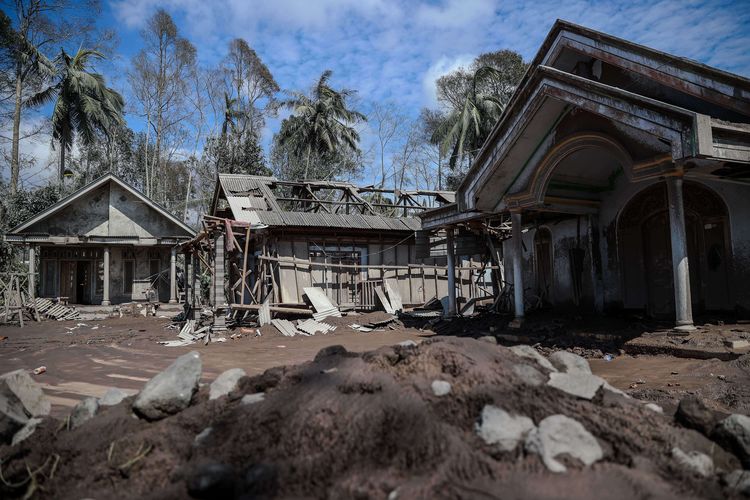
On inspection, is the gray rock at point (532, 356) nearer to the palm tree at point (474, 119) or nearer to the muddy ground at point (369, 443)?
the muddy ground at point (369, 443)

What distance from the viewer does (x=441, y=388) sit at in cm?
385

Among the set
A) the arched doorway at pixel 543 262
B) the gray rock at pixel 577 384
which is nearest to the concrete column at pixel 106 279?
the arched doorway at pixel 543 262

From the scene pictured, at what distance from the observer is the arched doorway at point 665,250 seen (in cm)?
958

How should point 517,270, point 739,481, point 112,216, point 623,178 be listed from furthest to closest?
point 112,216
point 517,270
point 623,178
point 739,481

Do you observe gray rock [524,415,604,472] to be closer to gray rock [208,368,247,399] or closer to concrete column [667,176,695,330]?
gray rock [208,368,247,399]

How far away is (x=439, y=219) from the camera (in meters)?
14.2

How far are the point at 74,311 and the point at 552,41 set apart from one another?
21544mm

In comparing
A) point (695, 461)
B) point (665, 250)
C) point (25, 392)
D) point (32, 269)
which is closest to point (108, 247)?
point (32, 269)

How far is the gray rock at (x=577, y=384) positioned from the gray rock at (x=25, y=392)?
4.95 meters

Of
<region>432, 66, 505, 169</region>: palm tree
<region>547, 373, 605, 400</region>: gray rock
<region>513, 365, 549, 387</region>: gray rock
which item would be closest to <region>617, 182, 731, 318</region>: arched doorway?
<region>547, 373, 605, 400</region>: gray rock

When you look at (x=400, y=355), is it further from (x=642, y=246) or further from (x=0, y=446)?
(x=642, y=246)

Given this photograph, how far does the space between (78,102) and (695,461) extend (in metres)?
35.6

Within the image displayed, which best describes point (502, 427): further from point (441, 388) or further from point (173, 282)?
point (173, 282)

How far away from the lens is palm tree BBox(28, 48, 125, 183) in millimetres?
29938
